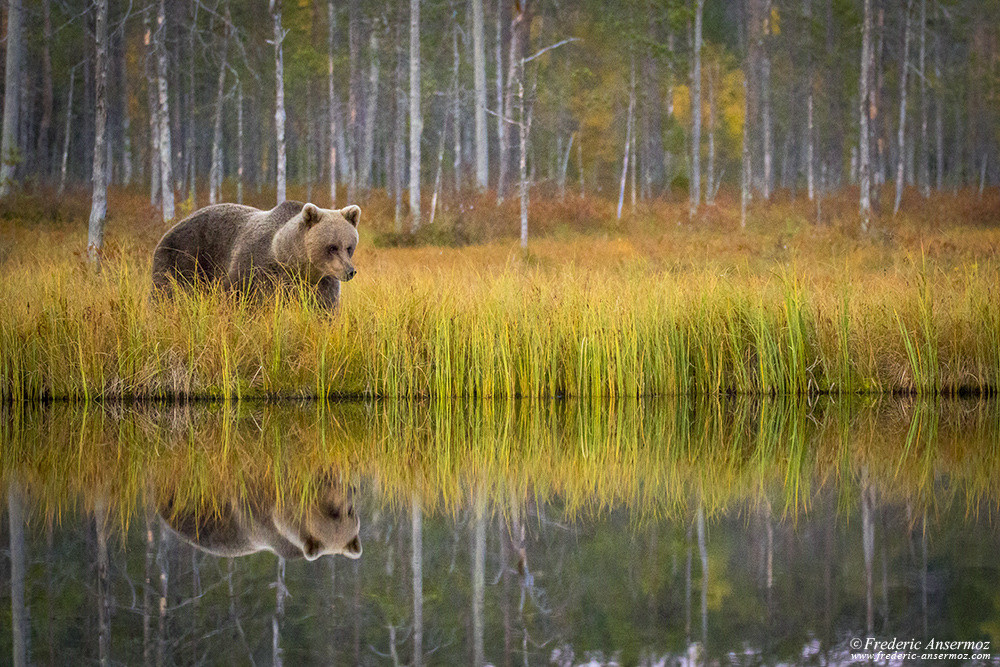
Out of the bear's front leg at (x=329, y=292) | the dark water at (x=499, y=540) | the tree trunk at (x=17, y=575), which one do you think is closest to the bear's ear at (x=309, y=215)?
Result: the bear's front leg at (x=329, y=292)

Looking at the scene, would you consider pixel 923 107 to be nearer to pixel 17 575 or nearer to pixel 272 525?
pixel 272 525

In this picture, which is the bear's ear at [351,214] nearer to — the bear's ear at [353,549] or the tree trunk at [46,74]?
the bear's ear at [353,549]

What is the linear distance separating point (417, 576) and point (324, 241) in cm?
444

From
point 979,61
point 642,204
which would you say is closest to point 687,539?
point 642,204

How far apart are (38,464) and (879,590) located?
3427 millimetres

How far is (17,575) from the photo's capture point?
2.76m

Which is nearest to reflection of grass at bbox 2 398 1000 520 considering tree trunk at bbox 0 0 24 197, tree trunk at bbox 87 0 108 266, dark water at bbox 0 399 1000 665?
dark water at bbox 0 399 1000 665

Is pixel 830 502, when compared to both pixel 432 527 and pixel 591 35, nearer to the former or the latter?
pixel 432 527

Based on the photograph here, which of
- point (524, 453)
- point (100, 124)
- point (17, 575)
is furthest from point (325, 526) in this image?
point (100, 124)

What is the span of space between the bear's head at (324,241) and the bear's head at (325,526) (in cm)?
332

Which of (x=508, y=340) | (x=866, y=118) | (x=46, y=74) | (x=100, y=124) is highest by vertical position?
(x=46, y=74)

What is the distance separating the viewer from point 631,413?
578 cm

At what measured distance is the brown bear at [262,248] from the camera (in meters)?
6.87

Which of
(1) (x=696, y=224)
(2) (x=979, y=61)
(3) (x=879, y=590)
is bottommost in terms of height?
(3) (x=879, y=590)
